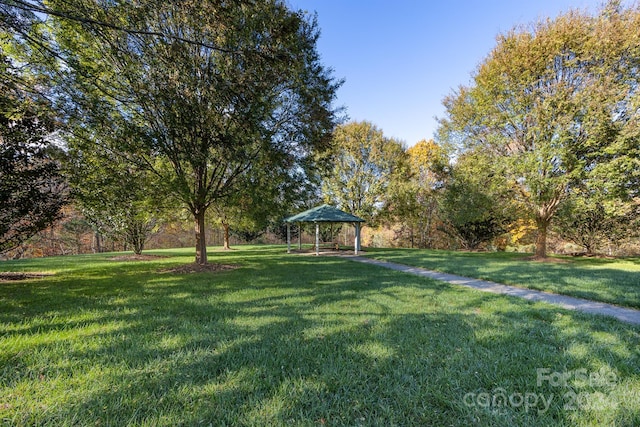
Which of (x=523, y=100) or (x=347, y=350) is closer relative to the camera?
(x=347, y=350)

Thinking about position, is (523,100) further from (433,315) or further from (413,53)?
(433,315)

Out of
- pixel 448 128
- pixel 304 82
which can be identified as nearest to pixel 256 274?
pixel 304 82

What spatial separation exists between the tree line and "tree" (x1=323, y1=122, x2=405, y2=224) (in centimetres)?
484

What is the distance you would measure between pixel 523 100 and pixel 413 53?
4972mm

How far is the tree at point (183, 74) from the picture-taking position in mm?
5434

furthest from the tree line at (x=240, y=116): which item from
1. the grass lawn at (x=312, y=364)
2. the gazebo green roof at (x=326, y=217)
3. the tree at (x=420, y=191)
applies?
the gazebo green roof at (x=326, y=217)

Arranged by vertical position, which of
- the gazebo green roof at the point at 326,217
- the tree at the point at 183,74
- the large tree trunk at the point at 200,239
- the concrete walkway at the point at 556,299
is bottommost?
the concrete walkway at the point at 556,299

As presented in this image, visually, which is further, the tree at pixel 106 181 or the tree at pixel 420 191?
the tree at pixel 420 191

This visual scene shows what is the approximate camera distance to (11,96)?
5629mm

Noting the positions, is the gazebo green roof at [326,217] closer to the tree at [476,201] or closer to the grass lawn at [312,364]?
the tree at [476,201]

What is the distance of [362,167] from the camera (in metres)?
19.5

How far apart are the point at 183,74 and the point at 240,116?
1.40 m

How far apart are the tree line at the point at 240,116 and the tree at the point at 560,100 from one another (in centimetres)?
6

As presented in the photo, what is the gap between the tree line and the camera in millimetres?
5641
